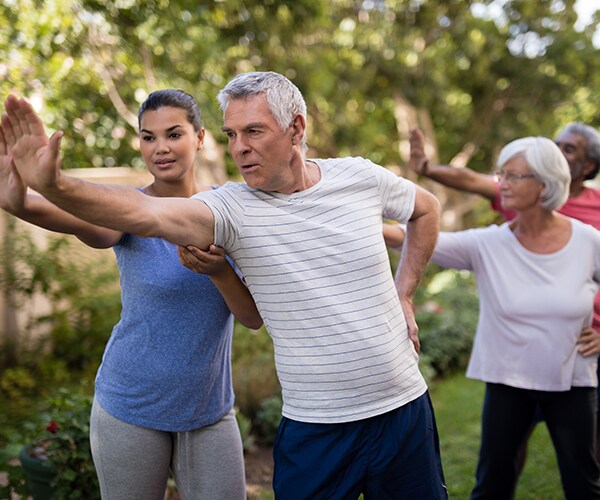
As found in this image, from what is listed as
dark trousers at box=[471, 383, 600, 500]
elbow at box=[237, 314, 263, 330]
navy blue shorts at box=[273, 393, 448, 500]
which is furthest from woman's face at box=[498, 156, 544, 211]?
elbow at box=[237, 314, 263, 330]

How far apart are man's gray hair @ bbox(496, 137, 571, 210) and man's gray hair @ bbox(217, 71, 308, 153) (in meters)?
1.46

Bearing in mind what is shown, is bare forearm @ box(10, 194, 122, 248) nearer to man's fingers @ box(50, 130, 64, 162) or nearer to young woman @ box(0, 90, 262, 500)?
young woman @ box(0, 90, 262, 500)

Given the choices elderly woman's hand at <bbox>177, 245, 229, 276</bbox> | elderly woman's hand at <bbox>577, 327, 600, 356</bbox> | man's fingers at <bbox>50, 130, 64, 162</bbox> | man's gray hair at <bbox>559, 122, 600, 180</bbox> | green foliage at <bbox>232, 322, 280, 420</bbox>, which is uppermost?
man's gray hair at <bbox>559, 122, 600, 180</bbox>

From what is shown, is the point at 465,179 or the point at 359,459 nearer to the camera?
the point at 359,459

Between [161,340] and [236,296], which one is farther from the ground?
[236,296]

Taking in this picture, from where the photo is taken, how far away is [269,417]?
5.06 m

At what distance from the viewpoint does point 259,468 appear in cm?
482

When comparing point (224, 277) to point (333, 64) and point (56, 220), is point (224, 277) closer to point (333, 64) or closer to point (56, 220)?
point (56, 220)

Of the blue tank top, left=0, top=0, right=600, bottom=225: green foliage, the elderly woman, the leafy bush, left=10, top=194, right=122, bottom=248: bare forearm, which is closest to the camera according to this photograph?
left=10, top=194, right=122, bottom=248: bare forearm

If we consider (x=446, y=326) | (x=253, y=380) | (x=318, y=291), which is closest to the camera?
(x=318, y=291)

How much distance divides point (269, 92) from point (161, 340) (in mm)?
882

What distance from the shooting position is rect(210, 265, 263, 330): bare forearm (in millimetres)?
2146

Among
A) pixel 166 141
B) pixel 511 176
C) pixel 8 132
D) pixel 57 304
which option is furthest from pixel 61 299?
pixel 8 132

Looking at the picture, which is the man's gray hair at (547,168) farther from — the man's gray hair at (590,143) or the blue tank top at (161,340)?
the blue tank top at (161,340)
